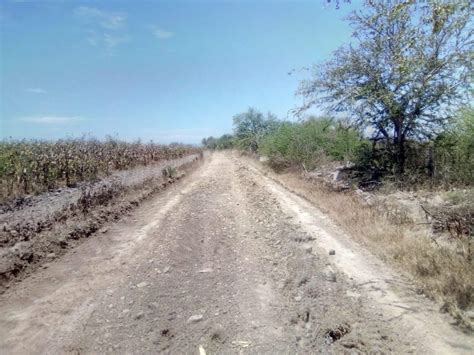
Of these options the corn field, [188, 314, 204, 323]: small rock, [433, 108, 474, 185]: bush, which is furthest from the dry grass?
the corn field

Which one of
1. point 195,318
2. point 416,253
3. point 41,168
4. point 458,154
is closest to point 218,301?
point 195,318

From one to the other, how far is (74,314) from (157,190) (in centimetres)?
1064

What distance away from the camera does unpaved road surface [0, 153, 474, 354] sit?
4082 mm

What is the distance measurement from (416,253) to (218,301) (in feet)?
10.6

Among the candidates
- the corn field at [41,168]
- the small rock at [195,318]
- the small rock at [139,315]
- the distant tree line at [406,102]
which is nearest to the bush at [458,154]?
the distant tree line at [406,102]

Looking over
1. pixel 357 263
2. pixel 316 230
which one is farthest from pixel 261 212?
pixel 357 263

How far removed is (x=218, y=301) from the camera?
200 inches

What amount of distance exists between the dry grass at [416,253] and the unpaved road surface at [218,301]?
25 cm

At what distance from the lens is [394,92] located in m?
13.6

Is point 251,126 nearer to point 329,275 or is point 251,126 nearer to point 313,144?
point 313,144

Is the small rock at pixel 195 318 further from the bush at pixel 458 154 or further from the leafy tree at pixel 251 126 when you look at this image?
the leafy tree at pixel 251 126

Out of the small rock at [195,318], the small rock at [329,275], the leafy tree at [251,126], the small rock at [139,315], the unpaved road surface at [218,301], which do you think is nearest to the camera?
the unpaved road surface at [218,301]

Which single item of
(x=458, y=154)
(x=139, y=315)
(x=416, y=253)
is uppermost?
(x=458, y=154)

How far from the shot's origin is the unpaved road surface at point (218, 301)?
4.08 meters
